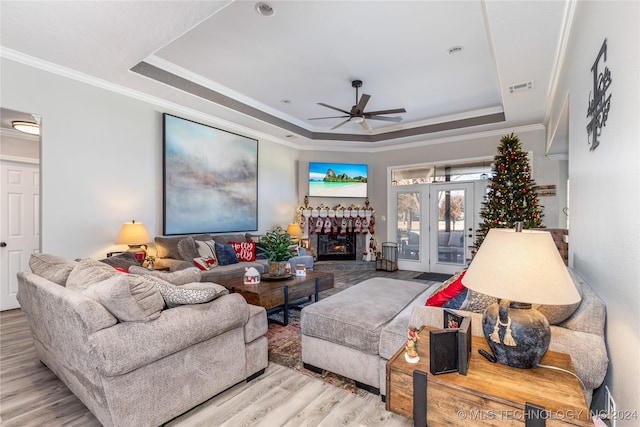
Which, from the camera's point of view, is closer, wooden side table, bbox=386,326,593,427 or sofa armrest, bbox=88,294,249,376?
wooden side table, bbox=386,326,593,427

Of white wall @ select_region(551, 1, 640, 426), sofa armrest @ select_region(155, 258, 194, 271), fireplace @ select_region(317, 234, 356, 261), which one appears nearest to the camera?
white wall @ select_region(551, 1, 640, 426)

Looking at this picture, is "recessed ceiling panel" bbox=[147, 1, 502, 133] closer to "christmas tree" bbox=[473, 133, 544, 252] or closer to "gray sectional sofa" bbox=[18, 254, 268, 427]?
"christmas tree" bbox=[473, 133, 544, 252]

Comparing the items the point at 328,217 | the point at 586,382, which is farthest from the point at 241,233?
the point at 586,382

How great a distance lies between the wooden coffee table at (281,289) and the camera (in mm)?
3102

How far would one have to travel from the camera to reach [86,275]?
1.86 m

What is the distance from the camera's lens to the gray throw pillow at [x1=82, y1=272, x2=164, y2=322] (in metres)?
1.60

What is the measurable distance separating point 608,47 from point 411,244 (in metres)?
5.76

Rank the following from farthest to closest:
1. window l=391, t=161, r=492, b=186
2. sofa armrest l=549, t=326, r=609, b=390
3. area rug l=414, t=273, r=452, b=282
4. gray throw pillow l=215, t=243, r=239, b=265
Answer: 1. window l=391, t=161, r=492, b=186
2. area rug l=414, t=273, r=452, b=282
3. gray throw pillow l=215, t=243, r=239, b=265
4. sofa armrest l=549, t=326, r=609, b=390

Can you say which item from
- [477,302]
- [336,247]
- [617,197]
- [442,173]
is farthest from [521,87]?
[336,247]


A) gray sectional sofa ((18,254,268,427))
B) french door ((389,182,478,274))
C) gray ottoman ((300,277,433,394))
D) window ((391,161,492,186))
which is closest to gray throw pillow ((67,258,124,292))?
gray sectional sofa ((18,254,268,427))

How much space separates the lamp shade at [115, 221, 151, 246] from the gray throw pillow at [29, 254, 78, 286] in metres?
1.30

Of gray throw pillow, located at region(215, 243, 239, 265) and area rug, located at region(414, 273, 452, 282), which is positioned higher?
gray throw pillow, located at region(215, 243, 239, 265)

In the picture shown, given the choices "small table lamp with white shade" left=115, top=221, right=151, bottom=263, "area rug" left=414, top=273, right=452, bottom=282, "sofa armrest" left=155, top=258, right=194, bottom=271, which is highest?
"small table lamp with white shade" left=115, top=221, right=151, bottom=263

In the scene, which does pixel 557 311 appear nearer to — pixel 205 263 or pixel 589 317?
pixel 589 317
